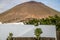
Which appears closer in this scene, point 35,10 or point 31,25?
point 31,25

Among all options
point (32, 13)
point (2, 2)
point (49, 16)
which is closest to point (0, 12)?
point (2, 2)

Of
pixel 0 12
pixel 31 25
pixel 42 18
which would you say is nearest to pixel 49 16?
pixel 42 18

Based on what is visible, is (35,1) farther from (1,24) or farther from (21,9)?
(1,24)

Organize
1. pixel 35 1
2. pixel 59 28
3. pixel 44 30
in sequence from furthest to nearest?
1. pixel 35 1
2. pixel 59 28
3. pixel 44 30

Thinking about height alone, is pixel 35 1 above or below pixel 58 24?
above

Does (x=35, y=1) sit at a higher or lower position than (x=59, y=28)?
higher

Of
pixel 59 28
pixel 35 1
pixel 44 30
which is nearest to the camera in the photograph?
pixel 44 30
